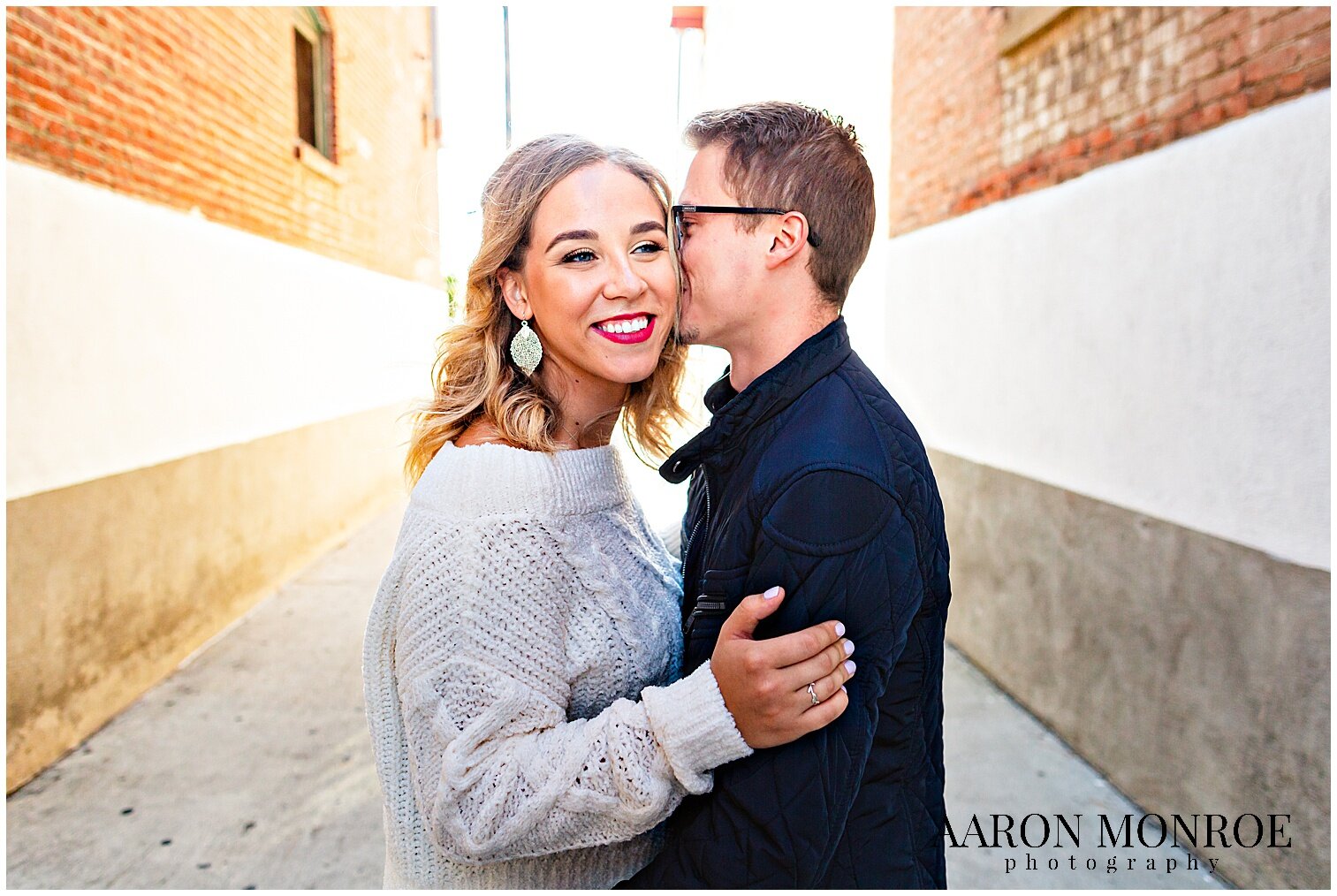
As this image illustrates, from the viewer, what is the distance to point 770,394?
1.70 meters

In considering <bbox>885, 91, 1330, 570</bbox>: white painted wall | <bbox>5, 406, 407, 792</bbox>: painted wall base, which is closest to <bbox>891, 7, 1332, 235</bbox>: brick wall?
<bbox>885, 91, 1330, 570</bbox>: white painted wall

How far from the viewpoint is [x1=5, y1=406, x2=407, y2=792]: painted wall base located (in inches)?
146

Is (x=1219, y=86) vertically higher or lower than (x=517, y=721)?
higher

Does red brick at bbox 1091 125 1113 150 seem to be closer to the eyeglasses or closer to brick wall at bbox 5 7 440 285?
the eyeglasses

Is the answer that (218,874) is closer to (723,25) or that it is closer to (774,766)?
(774,766)

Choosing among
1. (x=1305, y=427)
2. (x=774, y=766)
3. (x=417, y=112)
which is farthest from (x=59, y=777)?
(x=417, y=112)

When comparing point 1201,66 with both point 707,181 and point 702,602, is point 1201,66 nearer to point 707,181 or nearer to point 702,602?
point 707,181

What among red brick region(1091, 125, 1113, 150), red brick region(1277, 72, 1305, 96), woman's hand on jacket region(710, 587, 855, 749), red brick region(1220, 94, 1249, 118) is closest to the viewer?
woman's hand on jacket region(710, 587, 855, 749)

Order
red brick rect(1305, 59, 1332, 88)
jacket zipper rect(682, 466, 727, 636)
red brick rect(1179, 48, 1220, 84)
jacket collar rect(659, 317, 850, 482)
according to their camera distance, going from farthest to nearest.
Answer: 1. red brick rect(1179, 48, 1220, 84)
2. red brick rect(1305, 59, 1332, 88)
3. jacket collar rect(659, 317, 850, 482)
4. jacket zipper rect(682, 466, 727, 636)

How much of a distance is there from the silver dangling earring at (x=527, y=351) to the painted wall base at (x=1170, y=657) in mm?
2347

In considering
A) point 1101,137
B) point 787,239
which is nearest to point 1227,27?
point 1101,137

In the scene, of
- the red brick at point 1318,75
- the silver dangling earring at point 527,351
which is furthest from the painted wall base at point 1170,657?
the silver dangling earring at point 527,351

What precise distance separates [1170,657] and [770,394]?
2.49m

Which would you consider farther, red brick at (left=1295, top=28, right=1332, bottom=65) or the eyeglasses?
red brick at (left=1295, top=28, right=1332, bottom=65)
